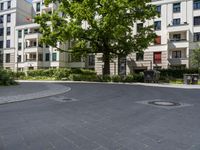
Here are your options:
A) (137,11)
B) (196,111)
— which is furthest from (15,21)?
(196,111)

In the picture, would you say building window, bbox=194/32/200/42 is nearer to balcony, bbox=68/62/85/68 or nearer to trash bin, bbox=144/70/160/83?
trash bin, bbox=144/70/160/83

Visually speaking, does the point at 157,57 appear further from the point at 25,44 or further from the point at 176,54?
the point at 25,44

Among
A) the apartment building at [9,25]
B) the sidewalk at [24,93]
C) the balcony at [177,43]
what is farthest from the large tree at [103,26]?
the apartment building at [9,25]

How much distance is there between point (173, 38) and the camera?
42719 mm

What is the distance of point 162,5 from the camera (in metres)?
44.3

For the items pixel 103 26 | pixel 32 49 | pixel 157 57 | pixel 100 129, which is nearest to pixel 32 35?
pixel 32 49

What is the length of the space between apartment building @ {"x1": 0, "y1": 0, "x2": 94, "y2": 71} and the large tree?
20.4 m

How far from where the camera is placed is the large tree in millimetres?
26812

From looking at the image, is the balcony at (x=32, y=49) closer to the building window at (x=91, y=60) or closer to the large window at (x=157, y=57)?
the building window at (x=91, y=60)

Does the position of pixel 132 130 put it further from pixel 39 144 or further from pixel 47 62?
pixel 47 62

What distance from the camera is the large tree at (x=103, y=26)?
1056 inches

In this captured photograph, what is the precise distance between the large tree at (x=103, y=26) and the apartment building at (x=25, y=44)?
20.4 meters

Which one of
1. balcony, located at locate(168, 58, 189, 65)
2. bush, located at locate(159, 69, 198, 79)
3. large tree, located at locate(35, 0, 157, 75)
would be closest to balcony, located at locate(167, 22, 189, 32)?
balcony, located at locate(168, 58, 189, 65)

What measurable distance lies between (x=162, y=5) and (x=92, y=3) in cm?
2112
